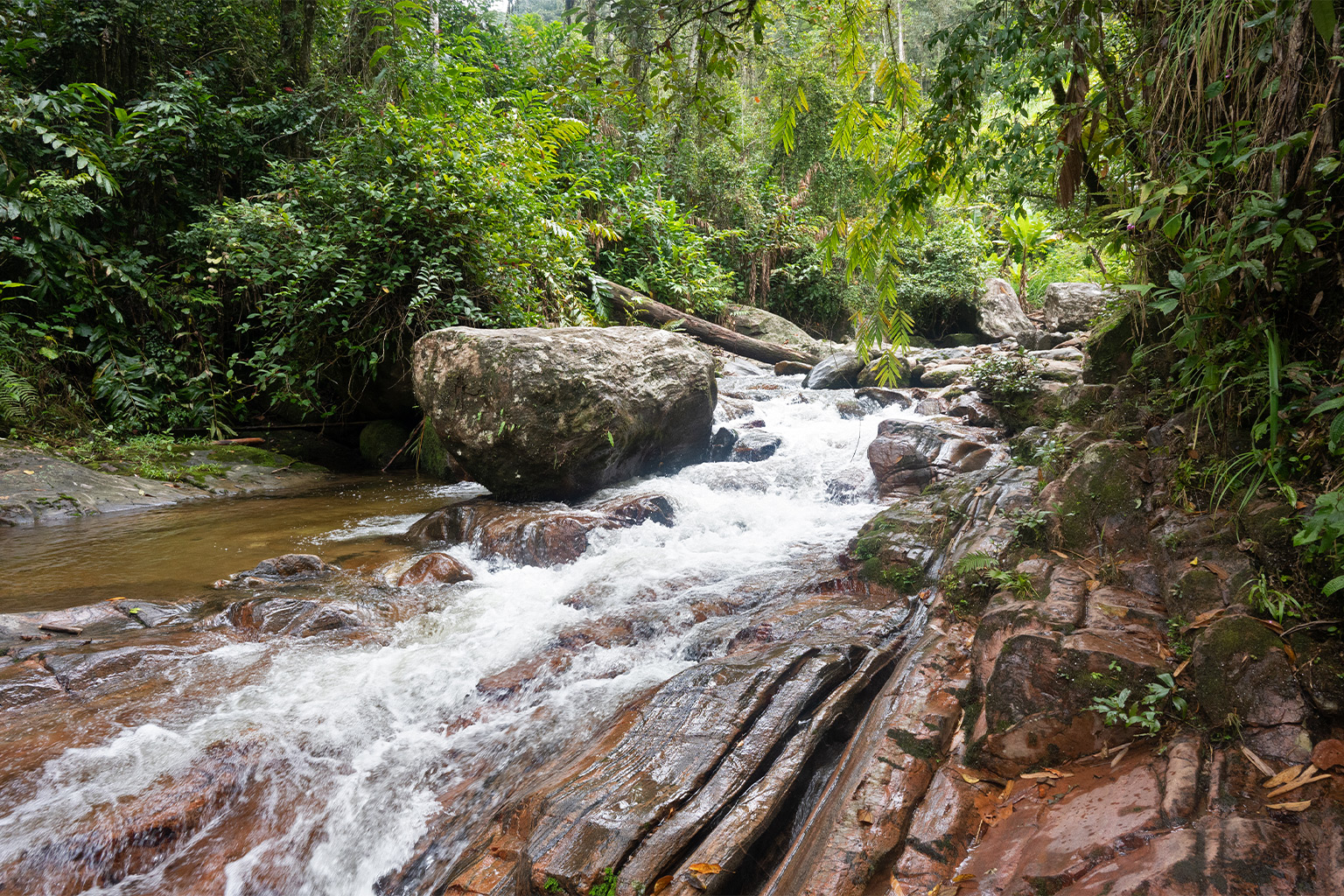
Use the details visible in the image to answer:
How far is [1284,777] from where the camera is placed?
1621 millimetres

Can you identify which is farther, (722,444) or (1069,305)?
(1069,305)

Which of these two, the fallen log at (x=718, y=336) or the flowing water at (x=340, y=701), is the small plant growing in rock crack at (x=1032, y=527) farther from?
the fallen log at (x=718, y=336)

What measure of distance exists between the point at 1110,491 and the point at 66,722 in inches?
190

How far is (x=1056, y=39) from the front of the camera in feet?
7.07

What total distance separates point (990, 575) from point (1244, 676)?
40.5 inches

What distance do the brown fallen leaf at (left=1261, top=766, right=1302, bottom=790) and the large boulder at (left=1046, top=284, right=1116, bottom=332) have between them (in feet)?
44.2

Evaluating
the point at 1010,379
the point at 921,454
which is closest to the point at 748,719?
the point at 921,454

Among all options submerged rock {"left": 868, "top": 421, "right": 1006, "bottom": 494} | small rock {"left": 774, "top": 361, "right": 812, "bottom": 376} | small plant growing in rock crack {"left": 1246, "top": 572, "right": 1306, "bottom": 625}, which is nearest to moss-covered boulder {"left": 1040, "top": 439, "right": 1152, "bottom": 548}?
small plant growing in rock crack {"left": 1246, "top": 572, "right": 1306, "bottom": 625}

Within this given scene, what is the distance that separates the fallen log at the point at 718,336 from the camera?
494 inches

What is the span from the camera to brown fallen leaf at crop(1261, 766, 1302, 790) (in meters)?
1.61

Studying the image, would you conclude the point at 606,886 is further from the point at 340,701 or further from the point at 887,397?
the point at 887,397

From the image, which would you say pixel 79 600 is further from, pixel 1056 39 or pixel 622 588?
pixel 1056 39

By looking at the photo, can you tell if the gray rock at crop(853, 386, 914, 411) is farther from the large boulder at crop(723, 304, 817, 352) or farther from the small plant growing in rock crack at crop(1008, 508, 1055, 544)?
the small plant growing in rock crack at crop(1008, 508, 1055, 544)

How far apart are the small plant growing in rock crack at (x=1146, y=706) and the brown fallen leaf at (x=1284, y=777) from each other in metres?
0.28
